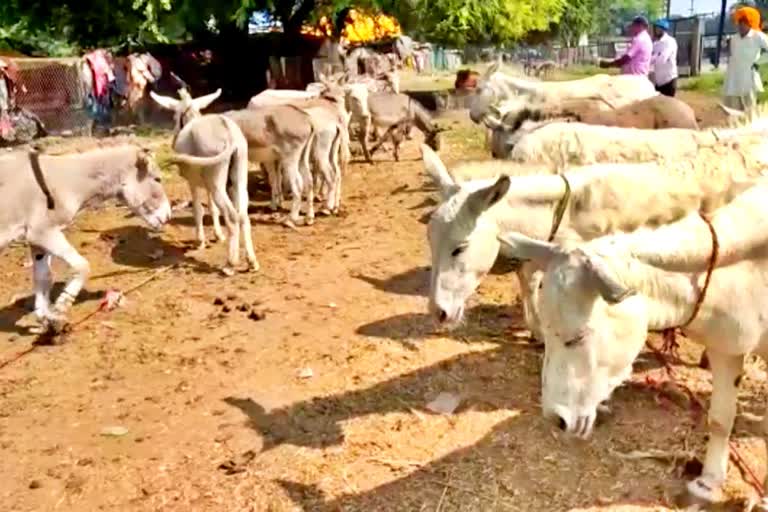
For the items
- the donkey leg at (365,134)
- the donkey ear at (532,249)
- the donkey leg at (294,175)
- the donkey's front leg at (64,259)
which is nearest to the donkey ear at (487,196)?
the donkey ear at (532,249)

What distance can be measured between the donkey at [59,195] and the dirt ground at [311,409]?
43 centimetres

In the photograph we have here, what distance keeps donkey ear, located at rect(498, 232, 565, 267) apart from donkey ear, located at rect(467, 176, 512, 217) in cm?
108

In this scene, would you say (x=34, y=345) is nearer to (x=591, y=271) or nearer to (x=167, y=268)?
(x=167, y=268)

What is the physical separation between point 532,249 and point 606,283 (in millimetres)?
441

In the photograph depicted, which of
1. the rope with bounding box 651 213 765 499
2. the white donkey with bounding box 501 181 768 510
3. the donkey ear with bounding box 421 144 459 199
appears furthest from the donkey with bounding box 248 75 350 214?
the white donkey with bounding box 501 181 768 510

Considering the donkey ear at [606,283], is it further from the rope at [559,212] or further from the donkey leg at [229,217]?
the donkey leg at [229,217]

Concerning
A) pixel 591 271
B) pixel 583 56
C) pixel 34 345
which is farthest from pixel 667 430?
pixel 583 56

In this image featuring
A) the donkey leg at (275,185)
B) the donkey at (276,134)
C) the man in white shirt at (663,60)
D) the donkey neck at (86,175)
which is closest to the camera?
the donkey neck at (86,175)

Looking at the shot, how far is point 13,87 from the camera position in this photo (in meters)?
16.7

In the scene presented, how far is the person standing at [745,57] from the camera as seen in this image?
10070 mm

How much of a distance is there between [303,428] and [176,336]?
6.90 feet

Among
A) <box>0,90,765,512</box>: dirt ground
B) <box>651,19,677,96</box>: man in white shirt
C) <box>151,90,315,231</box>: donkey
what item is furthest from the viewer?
<box>651,19,677,96</box>: man in white shirt

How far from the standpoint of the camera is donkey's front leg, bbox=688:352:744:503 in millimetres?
3957

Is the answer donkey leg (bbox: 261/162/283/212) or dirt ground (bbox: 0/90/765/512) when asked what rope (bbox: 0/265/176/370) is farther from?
donkey leg (bbox: 261/162/283/212)
